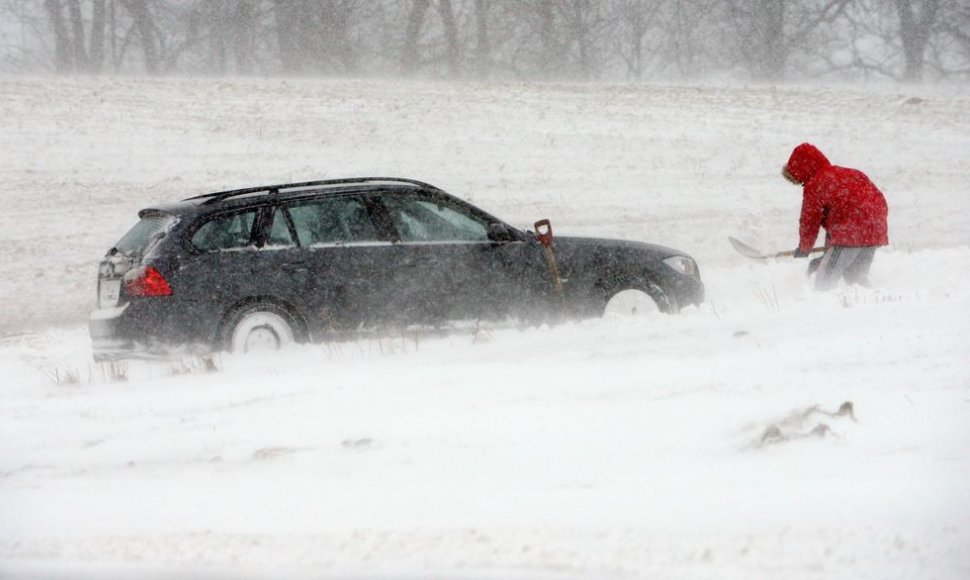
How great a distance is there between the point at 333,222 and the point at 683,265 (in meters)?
2.83

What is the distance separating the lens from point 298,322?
8.79 m

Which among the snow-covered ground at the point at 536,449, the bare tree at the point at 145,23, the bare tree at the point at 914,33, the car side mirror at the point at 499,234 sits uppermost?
the bare tree at the point at 145,23

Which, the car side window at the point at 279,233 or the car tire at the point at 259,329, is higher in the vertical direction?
the car side window at the point at 279,233

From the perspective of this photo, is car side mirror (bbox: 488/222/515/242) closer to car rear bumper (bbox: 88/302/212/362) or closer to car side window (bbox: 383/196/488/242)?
car side window (bbox: 383/196/488/242)

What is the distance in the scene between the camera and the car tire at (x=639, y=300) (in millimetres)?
9227

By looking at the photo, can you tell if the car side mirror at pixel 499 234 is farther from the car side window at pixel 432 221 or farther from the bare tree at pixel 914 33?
the bare tree at pixel 914 33

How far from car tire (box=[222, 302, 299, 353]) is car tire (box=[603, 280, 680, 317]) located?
2469 mm

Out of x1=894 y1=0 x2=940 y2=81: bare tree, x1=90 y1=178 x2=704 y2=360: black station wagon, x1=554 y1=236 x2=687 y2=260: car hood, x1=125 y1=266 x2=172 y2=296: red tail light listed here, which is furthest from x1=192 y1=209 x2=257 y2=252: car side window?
x1=894 y1=0 x2=940 y2=81: bare tree

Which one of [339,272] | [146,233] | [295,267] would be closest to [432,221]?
[339,272]

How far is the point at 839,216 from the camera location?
977cm

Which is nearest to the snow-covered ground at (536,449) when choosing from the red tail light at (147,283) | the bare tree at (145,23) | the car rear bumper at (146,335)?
the car rear bumper at (146,335)

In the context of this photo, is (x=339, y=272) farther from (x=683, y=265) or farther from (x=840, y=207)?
(x=840, y=207)

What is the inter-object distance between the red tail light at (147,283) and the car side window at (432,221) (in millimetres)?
1818

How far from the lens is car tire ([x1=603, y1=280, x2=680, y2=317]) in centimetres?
923
